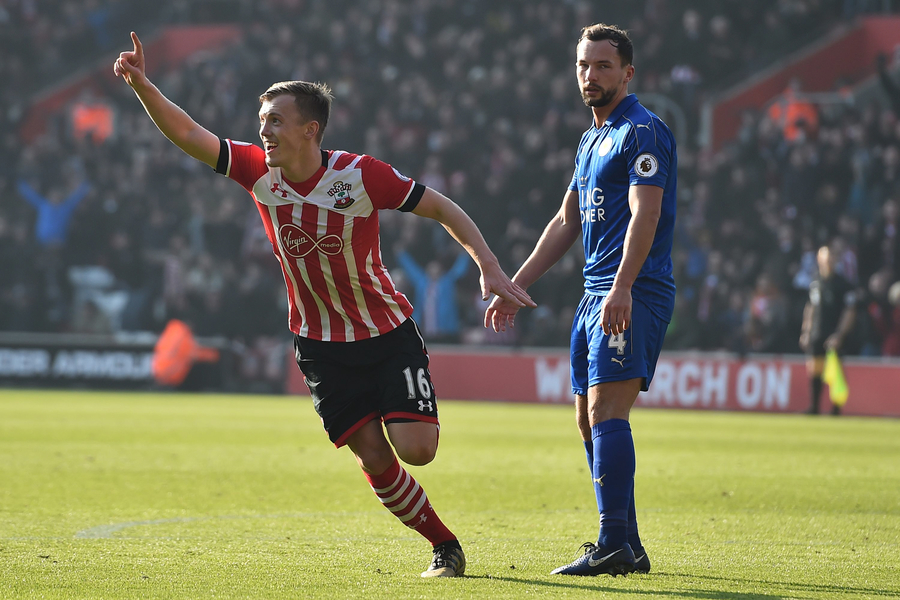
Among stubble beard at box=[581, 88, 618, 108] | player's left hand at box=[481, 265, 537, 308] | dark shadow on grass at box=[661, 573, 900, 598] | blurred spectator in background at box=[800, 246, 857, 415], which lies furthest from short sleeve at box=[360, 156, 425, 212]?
blurred spectator in background at box=[800, 246, 857, 415]

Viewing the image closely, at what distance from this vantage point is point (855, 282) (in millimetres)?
17906

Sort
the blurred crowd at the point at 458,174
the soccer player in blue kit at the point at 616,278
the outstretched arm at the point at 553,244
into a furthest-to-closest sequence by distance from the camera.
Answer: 1. the blurred crowd at the point at 458,174
2. the outstretched arm at the point at 553,244
3. the soccer player in blue kit at the point at 616,278

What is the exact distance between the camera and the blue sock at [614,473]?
462cm

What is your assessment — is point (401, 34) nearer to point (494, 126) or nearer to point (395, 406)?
point (494, 126)

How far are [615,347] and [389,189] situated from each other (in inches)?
43.3

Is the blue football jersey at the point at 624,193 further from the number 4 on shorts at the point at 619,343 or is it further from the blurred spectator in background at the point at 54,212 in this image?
the blurred spectator in background at the point at 54,212

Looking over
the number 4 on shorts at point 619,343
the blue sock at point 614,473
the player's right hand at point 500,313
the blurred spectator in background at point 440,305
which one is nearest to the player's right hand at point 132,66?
the player's right hand at point 500,313

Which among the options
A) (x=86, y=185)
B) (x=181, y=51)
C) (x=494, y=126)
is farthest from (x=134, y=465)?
(x=181, y=51)

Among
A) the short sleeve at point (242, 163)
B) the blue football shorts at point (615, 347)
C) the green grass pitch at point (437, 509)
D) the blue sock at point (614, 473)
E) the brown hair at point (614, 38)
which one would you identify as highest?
the brown hair at point (614, 38)

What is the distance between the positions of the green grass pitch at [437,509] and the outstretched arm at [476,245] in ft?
3.52

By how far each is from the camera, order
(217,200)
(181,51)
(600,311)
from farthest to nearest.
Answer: (181,51) → (217,200) → (600,311)

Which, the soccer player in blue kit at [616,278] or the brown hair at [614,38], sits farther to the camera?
the brown hair at [614,38]

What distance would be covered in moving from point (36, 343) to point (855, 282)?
43.6 ft

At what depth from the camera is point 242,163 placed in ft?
15.9
